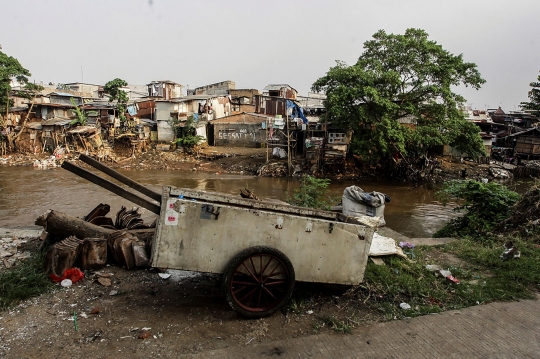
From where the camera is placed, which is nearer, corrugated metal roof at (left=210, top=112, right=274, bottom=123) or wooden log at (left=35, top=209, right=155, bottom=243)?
wooden log at (left=35, top=209, right=155, bottom=243)

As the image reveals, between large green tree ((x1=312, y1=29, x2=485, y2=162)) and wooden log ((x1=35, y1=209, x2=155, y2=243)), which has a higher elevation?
large green tree ((x1=312, y1=29, x2=485, y2=162))

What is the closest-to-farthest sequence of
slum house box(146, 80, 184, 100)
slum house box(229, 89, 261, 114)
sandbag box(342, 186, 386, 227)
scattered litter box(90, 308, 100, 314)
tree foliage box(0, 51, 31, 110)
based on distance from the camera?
1. scattered litter box(90, 308, 100, 314)
2. sandbag box(342, 186, 386, 227)
3. tree foliage box(0, 51, 31, 110)
4. slum house box(229, 89, 261, 114)
5. slum house box(146, 80, 184, 100)

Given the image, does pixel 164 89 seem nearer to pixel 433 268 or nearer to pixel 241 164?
pixel 241 164

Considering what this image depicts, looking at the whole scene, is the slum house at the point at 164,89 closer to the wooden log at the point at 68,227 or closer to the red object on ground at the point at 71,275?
the wooden log at the point at 68,227

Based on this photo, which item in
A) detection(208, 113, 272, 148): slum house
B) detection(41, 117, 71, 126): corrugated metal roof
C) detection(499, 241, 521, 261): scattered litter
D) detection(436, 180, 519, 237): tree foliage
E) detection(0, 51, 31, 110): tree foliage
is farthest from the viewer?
detection(208, 113, 272, 148): slum house

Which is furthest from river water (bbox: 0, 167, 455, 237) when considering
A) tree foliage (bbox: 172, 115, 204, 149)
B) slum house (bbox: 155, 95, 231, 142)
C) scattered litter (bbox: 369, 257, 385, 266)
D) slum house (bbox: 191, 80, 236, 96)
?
slum house (bbox: 191, 80, 236, 96)

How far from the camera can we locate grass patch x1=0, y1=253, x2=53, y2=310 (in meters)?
4.08

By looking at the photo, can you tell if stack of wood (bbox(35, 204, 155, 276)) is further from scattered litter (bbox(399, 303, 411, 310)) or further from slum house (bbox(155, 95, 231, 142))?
slum house (bbox(155, 95, 231, 142))

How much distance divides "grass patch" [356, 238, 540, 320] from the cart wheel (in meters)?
1.24

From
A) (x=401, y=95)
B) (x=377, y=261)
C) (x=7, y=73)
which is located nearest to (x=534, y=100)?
(x=401, y=95)

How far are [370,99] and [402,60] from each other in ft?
10.7

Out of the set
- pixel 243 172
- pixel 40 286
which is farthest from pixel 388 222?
pixel 243 172

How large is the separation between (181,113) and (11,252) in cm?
2618

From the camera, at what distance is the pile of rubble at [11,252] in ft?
17.6
